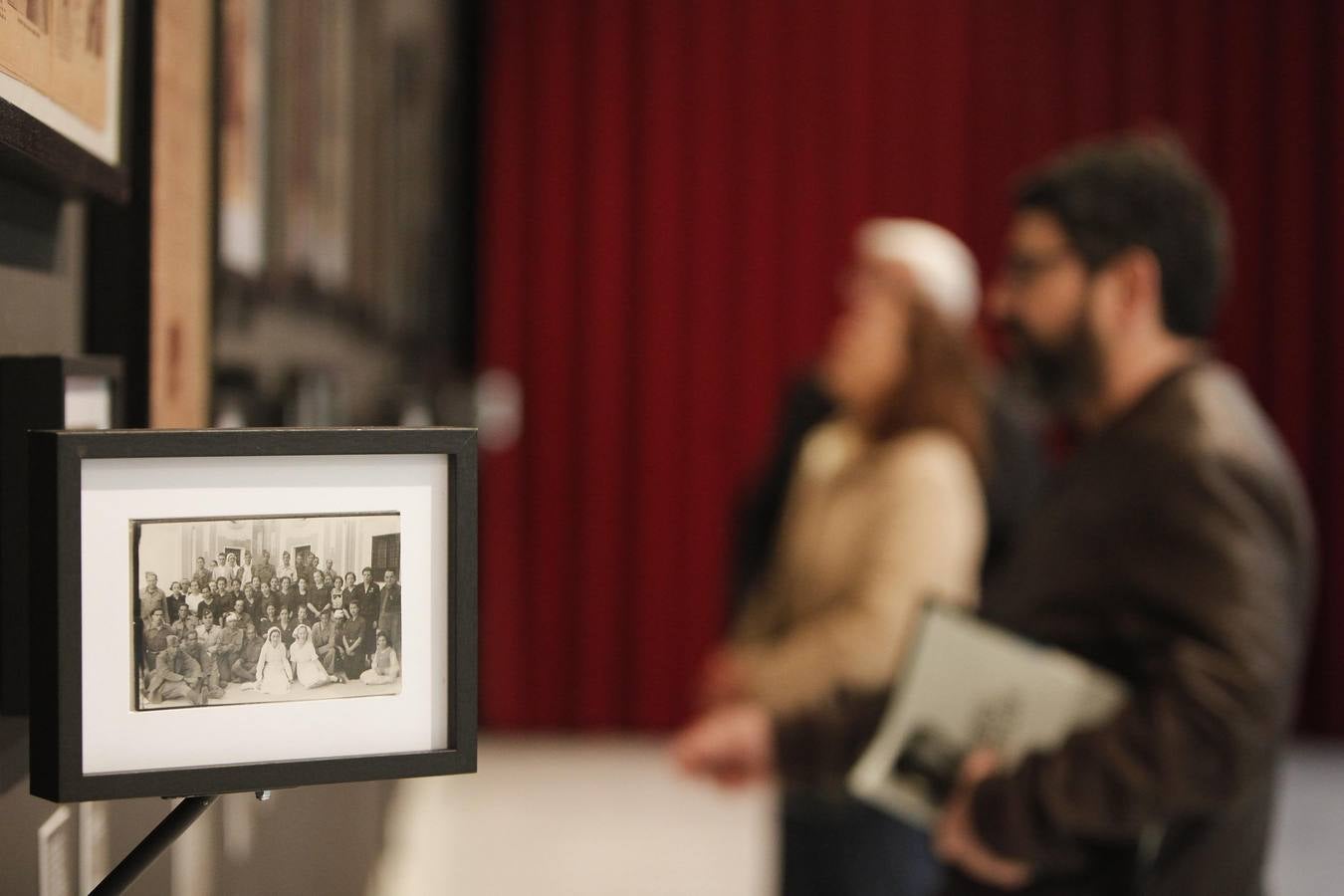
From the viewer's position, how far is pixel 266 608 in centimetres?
75

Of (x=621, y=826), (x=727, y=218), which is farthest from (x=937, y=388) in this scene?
(x=727, y=218)

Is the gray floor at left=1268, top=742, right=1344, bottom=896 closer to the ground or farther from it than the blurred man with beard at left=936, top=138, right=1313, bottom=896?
closer to the ground

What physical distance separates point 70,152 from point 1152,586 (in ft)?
4.35

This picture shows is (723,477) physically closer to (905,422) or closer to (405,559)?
(905,422)

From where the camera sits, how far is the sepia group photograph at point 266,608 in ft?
2.37

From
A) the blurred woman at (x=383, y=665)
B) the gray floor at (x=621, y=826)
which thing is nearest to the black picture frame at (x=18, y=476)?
the blurred woman at (x=383, y=665)

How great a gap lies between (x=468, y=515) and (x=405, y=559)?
0.14 ft

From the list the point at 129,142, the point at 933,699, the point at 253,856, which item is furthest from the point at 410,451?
the point at 933,699

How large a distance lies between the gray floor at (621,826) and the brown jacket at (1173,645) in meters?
1.99

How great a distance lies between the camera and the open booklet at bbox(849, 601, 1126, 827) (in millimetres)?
1730

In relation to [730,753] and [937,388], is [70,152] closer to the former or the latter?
[730,753]

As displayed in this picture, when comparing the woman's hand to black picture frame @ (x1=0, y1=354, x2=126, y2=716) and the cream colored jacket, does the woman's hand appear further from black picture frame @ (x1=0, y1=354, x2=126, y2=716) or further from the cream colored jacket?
black picture frame @ (x1=0, y1=354, x2=126, y2=716)

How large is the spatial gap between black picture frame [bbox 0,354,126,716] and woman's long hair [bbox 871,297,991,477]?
6.65ft

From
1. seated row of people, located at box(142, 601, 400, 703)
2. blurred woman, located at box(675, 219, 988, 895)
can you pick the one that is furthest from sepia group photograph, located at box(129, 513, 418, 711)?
blurred woman, located at box(675, 219, 988, 895)
